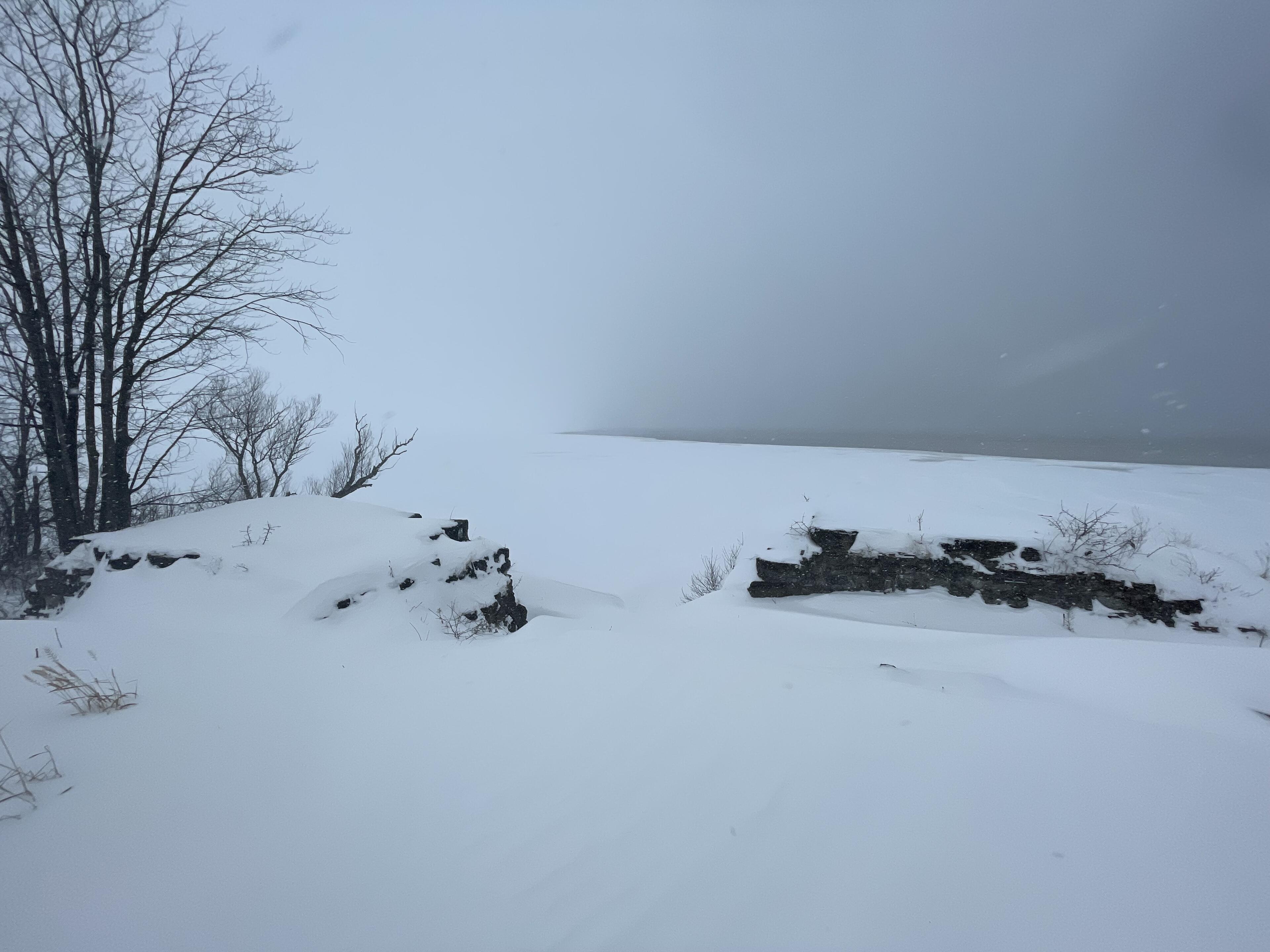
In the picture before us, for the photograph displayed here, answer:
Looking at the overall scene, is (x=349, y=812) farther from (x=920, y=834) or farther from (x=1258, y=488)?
(x=1258, y=488)

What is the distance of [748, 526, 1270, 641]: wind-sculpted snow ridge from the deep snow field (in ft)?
5.93

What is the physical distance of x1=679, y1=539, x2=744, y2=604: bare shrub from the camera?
444 inches

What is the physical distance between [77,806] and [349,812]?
2.90 ft

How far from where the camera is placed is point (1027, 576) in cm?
539

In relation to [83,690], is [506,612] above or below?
below

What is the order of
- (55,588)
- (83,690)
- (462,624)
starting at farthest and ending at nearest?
(462,624) < (55,588) < (83,690)

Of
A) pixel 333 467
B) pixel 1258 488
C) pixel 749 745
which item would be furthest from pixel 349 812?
pixel 1258 488

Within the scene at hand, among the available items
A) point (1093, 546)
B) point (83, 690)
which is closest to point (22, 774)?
point (83, 690)

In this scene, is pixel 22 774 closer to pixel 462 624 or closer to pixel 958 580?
pixel 462 624

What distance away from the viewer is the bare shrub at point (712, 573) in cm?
1129

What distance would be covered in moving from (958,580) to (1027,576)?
27.0 inches

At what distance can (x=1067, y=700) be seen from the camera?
2.42 m

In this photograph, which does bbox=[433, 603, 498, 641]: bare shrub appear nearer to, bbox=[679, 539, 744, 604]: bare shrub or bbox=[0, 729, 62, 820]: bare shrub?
bbox=[0, 729, 62, 820]: bare shrub

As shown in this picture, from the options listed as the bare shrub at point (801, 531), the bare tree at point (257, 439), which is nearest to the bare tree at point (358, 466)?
the bare tree at point (257, 439)
